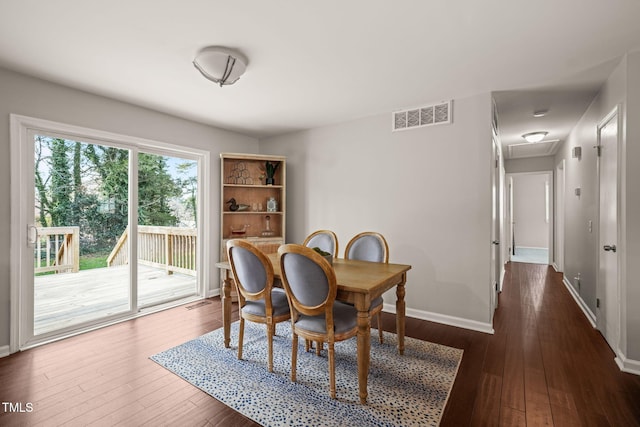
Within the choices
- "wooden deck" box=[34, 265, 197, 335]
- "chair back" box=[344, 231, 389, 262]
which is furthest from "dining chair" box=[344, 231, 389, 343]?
"wooden deck" box=[34, 265, 197, 335]

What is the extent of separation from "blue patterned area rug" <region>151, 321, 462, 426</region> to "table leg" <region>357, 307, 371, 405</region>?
3.7 inches

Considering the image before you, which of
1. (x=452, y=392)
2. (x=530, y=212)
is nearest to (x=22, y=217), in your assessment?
(x=452, y=392)

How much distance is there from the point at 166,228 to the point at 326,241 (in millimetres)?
2171

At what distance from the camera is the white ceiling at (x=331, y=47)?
5.76 feet

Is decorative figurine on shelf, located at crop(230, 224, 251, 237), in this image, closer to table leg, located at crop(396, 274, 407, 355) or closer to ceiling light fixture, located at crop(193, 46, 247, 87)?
ceiling light fixture, located at crop(193, 46, 247, 87)

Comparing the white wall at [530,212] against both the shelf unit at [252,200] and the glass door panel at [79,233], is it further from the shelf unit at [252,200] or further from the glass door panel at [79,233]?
the glass door panel at [79,233]

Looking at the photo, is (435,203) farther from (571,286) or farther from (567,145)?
(567,145)

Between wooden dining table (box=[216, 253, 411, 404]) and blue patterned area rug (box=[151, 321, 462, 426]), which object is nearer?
blue patterned area rug (box=[151, 321, 462, 426])

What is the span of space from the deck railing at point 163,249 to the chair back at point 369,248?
7.74 feet

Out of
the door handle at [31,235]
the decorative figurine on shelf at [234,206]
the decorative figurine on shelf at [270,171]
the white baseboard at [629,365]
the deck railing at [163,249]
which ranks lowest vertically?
the white baseboard at [629,365]

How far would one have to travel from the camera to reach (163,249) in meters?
3.88

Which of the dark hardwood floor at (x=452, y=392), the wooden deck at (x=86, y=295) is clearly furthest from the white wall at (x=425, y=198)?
the wooden deck at (x=86, y=295)

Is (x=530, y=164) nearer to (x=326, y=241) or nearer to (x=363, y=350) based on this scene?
(x=326, y=241)

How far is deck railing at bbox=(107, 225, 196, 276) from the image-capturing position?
3359 mm
